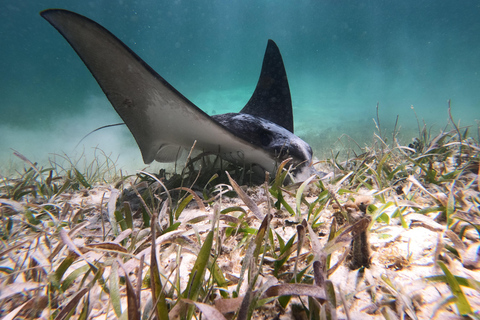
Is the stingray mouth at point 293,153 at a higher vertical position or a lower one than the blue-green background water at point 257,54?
lower

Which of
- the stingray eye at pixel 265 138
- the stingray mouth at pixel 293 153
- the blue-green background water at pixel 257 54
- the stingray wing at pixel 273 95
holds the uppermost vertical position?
the blue-green background water at pixel 257 54

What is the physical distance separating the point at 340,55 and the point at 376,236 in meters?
57.8

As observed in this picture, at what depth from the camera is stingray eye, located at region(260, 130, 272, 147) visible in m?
2.04

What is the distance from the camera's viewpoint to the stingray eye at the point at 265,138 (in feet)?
6.69

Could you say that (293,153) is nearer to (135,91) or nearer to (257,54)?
(135,91)

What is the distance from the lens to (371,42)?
4222 centimetres

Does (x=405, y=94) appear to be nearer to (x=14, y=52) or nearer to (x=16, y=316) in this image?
(x=16, y=316)

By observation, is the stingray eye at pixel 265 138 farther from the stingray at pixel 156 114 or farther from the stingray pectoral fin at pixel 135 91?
the stingray pectoral fin at pixel 135 91

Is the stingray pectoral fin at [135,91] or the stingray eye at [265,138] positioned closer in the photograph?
the stingray pectoral fin at [135,91]

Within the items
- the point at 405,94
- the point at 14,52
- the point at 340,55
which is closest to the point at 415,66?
the point at 405,94

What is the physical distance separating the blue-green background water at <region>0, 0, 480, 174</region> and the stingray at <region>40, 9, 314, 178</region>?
2424 centimetres

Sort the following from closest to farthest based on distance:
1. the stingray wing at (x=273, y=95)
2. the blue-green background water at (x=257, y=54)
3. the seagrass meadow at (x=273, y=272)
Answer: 1. the seagrass meadow at (x=273, y=272)
2. the stingray wing at (x=273, y=95)
3. the blue-green background water at (x=257, y=54)

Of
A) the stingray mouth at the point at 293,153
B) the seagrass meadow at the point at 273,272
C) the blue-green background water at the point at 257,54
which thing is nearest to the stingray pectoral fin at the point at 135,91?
the stingray mouth at the point at 293,153

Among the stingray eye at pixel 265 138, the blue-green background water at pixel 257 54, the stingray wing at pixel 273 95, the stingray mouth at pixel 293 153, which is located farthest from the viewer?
the blue-green background water at pixel 257 54
